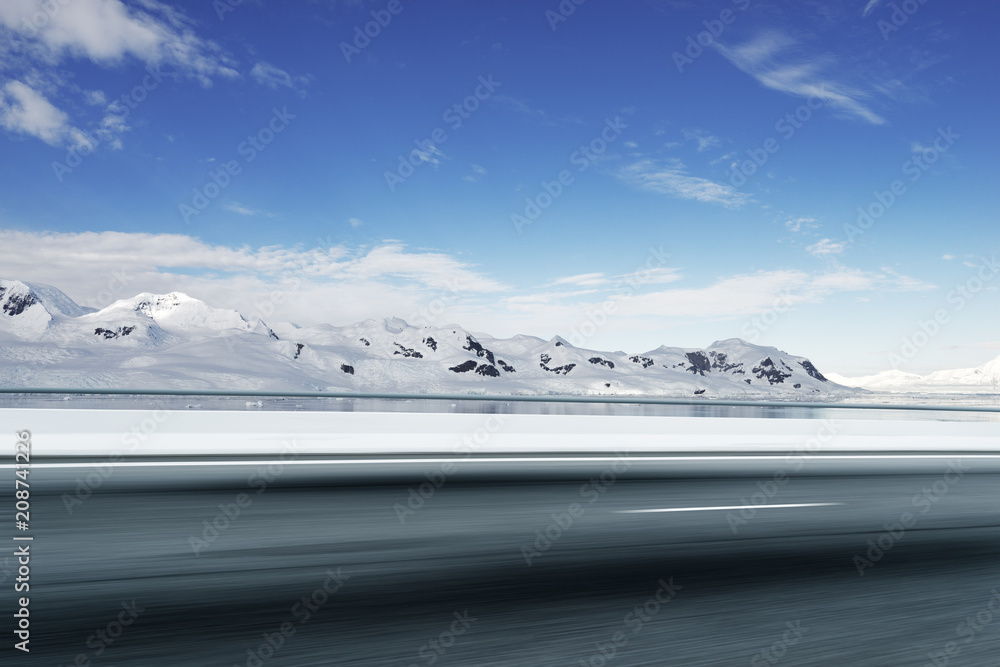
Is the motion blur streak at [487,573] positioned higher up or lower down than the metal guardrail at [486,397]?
lower down

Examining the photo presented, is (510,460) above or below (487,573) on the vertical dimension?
above

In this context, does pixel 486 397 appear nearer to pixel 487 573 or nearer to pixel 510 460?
pixel 510 460

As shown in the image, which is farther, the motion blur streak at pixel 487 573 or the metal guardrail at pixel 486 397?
the metal guardrail at pixel 486 397

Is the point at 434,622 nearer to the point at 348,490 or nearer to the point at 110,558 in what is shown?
the point at 110,558

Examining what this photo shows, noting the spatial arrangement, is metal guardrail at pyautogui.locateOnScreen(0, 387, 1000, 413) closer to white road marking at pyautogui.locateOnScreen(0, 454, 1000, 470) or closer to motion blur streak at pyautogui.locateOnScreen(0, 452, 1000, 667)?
white road marking at pyautogui.locateOnScreen(0, 454, 1000, 470)

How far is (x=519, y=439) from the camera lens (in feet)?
43.4

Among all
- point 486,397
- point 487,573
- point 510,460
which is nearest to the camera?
point 487,573

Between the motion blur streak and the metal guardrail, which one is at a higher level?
the metal guardrail

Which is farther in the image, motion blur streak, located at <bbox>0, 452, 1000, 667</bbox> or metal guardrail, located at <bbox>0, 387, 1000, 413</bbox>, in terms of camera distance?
metal guardrail, located at <bbox>0, 387, 1000, 413</bbox>

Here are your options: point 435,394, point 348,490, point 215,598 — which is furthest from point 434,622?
point 435,394

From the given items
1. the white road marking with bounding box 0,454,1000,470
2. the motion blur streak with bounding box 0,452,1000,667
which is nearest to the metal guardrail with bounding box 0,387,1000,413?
the white road marking with bounding box 0,454,1000,470

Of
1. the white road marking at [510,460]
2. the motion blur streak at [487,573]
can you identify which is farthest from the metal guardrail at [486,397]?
Answer: the motion blur streak at [487,573]

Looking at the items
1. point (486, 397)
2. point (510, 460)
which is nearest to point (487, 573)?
point (510, 460)

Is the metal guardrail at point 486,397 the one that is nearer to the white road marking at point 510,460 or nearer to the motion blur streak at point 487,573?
the white road marking at point 510,460
